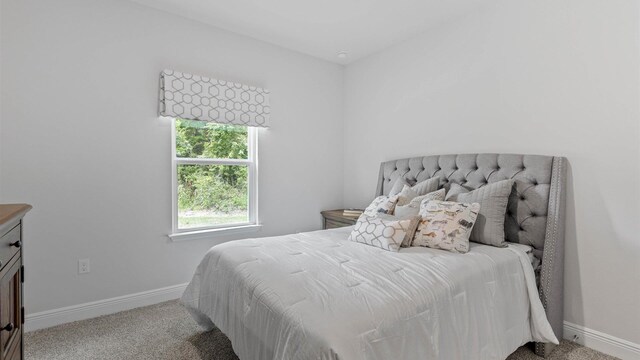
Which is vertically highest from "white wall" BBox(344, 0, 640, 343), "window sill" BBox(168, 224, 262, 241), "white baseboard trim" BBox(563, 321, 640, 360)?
"white wall" BBox(344, 0, 640, 343)

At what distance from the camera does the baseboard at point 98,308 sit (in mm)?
2201

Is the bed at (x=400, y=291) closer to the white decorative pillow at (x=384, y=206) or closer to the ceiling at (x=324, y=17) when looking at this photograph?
the white decorative pillow at (x=384, y=206)

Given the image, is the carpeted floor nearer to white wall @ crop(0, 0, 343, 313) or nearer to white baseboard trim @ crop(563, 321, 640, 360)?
white baseboard trim @ crop(563, 321, 640, 360)

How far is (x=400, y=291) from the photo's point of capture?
133 cm

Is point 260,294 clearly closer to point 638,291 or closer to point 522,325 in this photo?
point 522,325

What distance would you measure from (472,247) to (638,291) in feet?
3.12

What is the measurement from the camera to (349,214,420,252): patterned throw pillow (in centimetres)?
195

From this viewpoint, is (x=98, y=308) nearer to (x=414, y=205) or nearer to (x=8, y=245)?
(x=8, y=245)

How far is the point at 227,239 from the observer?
3062mm

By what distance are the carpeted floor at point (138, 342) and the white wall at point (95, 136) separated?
0.86ft

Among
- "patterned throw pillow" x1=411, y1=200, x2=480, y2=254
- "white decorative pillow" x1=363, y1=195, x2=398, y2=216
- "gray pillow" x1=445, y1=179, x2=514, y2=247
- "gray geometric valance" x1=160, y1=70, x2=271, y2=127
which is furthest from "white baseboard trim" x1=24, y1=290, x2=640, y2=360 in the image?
"gray geometric valance" x1=160, y1=70, x2=271, y2=127

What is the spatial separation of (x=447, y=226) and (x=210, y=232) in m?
2.08

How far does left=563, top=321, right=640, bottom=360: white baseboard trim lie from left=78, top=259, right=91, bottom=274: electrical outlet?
11.4 ft

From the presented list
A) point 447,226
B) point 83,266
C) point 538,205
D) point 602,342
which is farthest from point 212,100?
point 602,342
